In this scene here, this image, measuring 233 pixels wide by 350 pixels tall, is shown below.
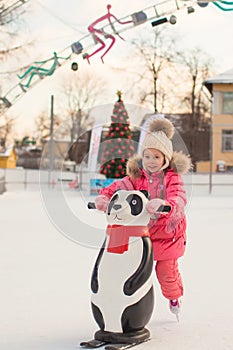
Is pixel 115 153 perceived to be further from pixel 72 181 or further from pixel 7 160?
pixel 7 160

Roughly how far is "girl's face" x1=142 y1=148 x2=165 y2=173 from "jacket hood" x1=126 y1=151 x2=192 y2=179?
58mm

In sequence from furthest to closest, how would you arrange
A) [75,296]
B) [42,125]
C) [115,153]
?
1. [42,125]
2. [115,153]
3. [75,296]

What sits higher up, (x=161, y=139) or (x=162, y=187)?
(x=161, y=139)

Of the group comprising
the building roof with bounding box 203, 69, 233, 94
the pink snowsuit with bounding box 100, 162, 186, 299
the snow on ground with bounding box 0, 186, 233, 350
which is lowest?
the snow on ground with bounding box 0, 186, 233, 350

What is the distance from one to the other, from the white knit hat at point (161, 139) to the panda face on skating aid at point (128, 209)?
40cm

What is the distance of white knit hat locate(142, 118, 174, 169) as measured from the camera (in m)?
4.00

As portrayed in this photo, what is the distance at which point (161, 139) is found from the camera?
4031 millimetres

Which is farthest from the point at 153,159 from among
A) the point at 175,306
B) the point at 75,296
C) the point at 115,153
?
the point at 115,153

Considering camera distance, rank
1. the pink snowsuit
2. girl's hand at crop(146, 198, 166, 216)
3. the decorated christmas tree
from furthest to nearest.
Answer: the decorated christmas tree < the pink snowsuit < girl's hand at crop(146, 198, 166, 216)

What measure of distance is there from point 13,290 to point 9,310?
704mm

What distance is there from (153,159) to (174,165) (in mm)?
156

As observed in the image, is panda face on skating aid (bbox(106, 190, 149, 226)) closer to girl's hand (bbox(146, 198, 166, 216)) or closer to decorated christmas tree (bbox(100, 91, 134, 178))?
girl's hand (bbox(146, 198, 166, 216))

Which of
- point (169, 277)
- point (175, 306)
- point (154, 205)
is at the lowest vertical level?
point (175, 306)

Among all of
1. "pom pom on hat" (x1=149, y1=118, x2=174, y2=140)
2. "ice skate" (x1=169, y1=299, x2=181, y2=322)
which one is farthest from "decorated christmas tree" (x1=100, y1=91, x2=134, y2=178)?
"ice skate" (x1=169, y1=299, x2=181, y2=322)
